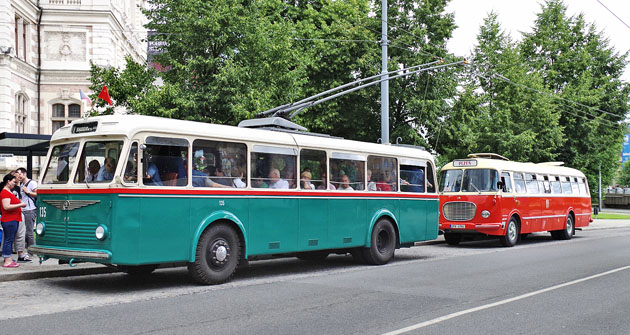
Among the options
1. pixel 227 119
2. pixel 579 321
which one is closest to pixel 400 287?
pixel 579 321

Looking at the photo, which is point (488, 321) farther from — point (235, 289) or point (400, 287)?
point (235, 289)

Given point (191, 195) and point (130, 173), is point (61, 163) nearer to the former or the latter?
point (130, 173)

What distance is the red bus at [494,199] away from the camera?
2045cm

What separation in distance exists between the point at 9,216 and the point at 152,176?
3.82 metres

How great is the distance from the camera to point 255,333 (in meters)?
7.21

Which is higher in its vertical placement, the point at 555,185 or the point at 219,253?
the point at 555,185

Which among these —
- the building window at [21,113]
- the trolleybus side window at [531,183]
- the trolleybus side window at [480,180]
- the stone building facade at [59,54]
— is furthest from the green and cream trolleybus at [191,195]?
the stone building facade at [59,54]

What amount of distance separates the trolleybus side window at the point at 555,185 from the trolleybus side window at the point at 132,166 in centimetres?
1812

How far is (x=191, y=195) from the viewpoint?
34.9 ft

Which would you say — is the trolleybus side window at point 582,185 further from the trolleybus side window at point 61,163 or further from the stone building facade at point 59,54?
the stone building facade at point 59,54

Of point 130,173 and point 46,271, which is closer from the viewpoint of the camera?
point 130,173

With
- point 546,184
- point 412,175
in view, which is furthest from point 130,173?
point 546,184

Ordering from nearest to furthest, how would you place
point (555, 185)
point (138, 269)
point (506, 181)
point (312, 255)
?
point (138, 269) < point (312, 255) < point (506, 181) < point (555, 185)

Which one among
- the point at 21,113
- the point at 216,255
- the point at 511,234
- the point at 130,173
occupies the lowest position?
the point at 511,234
